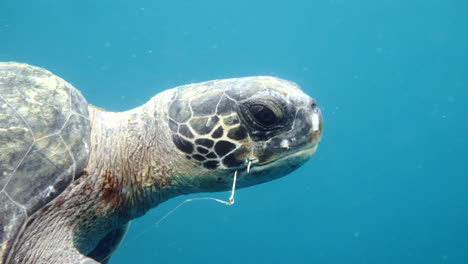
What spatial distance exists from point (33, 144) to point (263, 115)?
1.20m

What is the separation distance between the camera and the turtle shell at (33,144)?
1584 mm

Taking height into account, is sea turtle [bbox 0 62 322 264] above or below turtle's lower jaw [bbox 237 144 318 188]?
above

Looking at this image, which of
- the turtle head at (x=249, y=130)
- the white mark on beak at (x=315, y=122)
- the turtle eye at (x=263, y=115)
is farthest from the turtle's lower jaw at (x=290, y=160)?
the turtle eye at (x=263, y=115)

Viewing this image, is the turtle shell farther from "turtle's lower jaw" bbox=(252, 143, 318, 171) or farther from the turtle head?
"turtle's lower jaw" bbox=(252, 143, 318, 171)

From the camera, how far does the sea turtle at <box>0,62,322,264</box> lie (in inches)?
66.1

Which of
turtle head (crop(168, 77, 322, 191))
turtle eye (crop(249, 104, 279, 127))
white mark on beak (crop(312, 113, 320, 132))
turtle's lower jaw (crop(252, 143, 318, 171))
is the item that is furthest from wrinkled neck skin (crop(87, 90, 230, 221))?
white mark on beak (crop(312, 113, 320, 132))

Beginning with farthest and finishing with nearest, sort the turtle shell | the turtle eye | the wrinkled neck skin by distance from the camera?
the wrinkled neck skin
the turtle eye
the turtle shell

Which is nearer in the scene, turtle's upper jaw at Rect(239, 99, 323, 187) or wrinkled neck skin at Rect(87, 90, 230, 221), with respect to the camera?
turtle's upper jaw at Rect(239, 99, 323, 187)

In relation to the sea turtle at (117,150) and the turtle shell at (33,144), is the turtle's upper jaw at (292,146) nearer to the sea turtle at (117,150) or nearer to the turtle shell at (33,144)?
the sea turtle at (117,150)

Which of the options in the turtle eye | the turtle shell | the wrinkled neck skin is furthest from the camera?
the wrinkled neck skin

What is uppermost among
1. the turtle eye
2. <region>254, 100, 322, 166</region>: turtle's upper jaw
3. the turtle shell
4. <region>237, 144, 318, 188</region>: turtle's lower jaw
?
the turtle shell

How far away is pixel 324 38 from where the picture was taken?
129 feet

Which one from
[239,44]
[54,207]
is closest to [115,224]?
[54,207]

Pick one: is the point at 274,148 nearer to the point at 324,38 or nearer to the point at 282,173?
the point at 282,173
